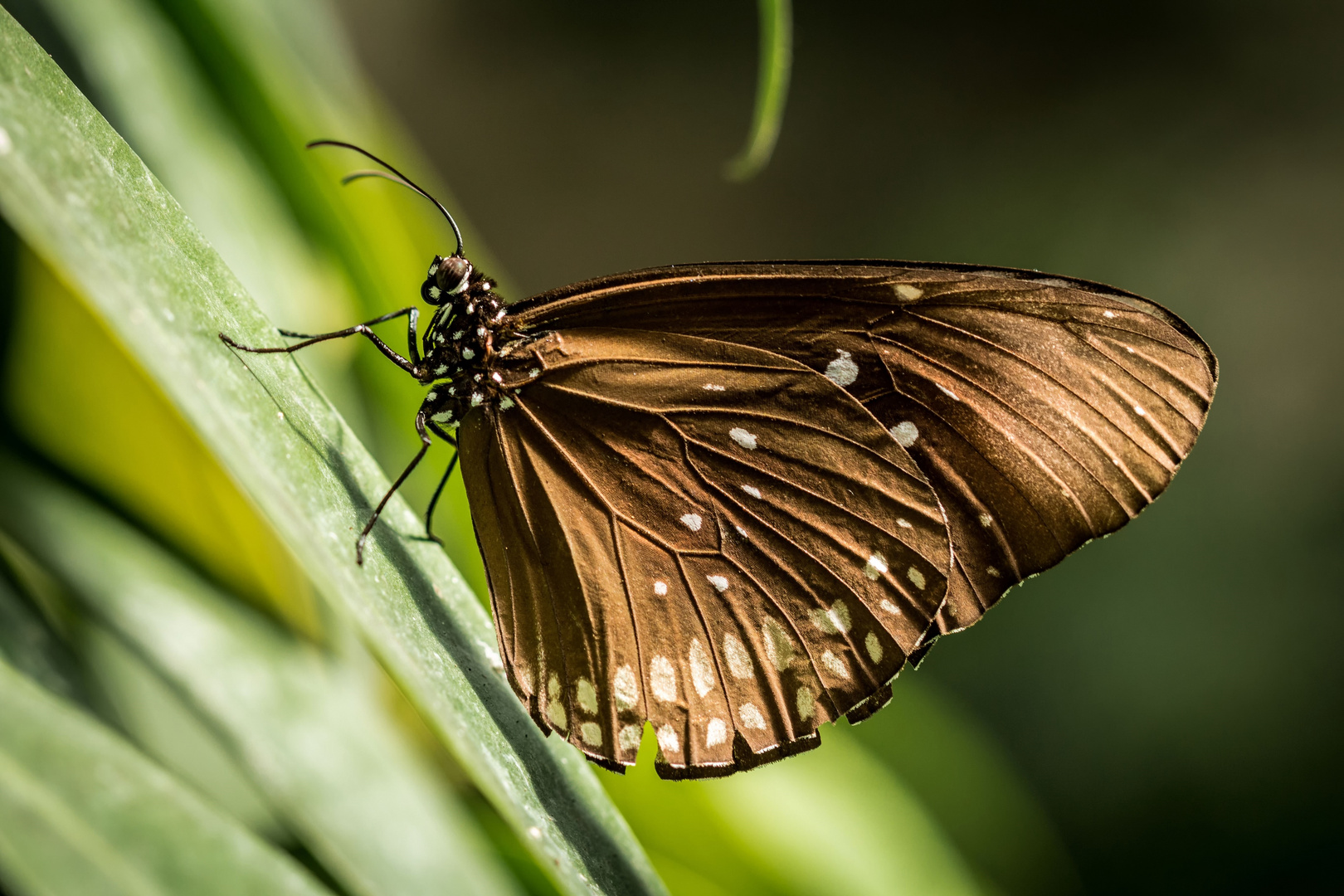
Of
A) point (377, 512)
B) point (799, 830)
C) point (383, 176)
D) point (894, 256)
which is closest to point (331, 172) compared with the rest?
point (383, 176)

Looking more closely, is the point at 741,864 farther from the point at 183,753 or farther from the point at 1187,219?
the point at 1187,219

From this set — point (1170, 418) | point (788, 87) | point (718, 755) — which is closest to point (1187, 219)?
point (788, 87)

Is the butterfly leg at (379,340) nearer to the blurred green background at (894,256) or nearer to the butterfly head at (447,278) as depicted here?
the butterfly head at (447,278)

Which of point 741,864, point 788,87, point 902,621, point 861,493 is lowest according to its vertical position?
point 741,864

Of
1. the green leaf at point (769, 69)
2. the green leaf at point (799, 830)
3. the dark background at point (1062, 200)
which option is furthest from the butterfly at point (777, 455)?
the dark background at point (1062, 200)

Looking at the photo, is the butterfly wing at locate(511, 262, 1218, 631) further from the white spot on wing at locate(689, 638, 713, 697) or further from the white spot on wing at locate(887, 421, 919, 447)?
the white spot on wing at locate(689, 638, 713, 697)

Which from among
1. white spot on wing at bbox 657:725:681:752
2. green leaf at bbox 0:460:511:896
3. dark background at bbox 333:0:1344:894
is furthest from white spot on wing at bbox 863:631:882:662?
dark background at bbox 333:0:1344:894

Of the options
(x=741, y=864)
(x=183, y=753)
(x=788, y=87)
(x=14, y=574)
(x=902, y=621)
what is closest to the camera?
(x=14, y=574)
